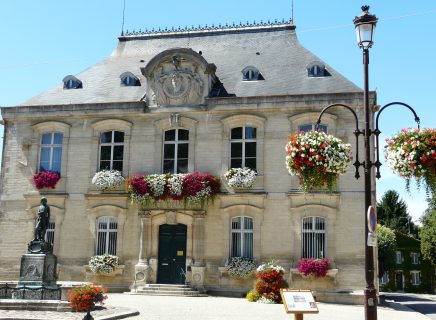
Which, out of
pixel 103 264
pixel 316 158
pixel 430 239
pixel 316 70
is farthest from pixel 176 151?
pixel 430 239

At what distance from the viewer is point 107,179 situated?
21.0 meters

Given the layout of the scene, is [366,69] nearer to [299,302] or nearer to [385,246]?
[299,302]

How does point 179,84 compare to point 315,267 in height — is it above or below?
above

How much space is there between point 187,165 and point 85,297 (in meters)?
9.56

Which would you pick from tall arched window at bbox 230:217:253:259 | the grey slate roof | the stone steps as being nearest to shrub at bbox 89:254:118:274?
the stone steps

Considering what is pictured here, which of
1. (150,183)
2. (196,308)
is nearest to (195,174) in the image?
(150,183)

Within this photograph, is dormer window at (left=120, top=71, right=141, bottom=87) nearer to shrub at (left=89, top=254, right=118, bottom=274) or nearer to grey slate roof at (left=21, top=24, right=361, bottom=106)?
grey slate roof at (left=21, top=24, right=361, bottom=106)

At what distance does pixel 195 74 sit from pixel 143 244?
6796 millimetres

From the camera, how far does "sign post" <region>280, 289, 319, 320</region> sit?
9875mm

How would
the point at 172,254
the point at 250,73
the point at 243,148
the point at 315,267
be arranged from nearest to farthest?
1. the point at 315,267
2. the point at 172,254
3. the point at 243,148
4. the point at 250,73

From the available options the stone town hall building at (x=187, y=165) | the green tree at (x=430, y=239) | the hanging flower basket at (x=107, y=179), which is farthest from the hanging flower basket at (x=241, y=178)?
the green tree at (x=430, y=239)

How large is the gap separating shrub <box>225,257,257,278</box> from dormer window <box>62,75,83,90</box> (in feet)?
33.4

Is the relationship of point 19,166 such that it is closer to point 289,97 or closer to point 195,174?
point 195,174

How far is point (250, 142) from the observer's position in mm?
20812
